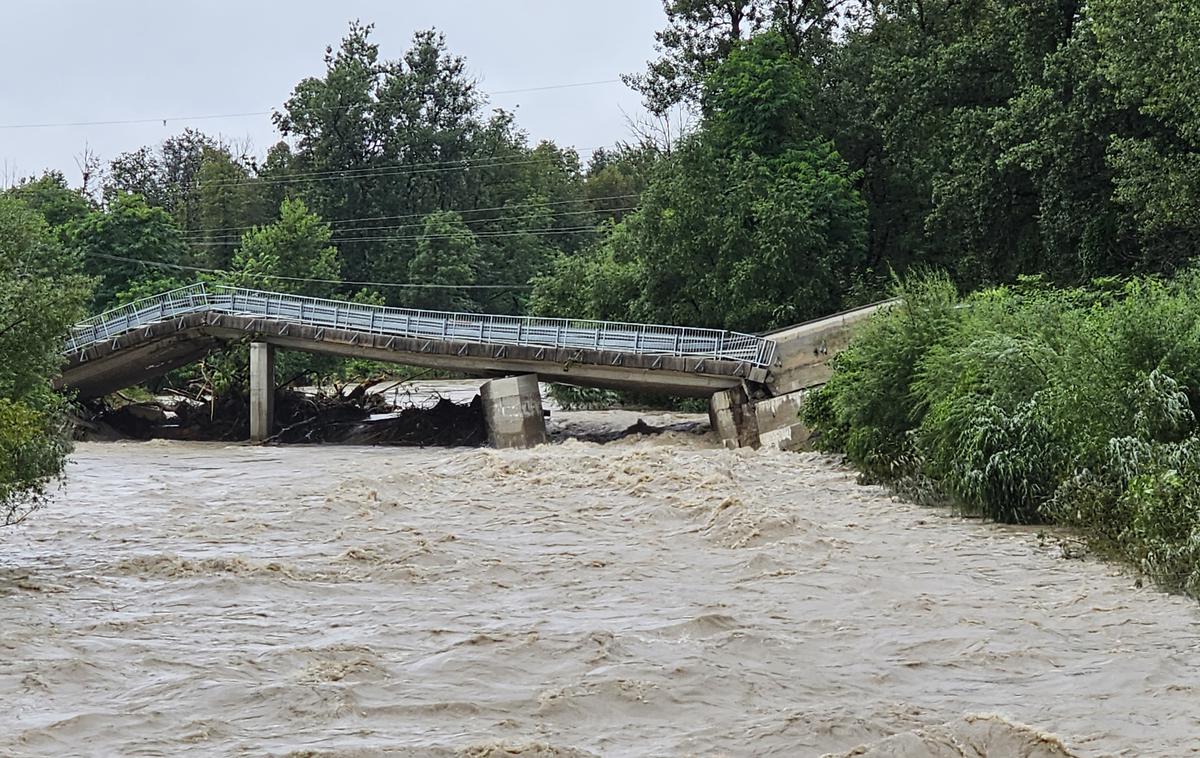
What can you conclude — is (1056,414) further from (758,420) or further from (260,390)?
(260,390)

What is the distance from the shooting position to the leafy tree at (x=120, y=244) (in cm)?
7081

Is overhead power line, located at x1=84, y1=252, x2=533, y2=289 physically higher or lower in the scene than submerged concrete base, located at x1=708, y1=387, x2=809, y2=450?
higher

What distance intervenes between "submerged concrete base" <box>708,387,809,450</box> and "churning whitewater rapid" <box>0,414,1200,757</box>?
1341 cm

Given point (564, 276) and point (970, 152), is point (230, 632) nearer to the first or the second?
point (970, 152)

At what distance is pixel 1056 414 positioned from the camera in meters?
19.7

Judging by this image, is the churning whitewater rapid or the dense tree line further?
the dense tree line

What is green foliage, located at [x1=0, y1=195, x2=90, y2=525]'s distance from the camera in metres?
16.4

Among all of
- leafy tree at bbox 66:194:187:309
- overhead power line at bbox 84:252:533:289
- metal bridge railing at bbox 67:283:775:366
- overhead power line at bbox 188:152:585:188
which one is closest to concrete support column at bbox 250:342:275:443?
metal bridge railing at bbox 67:283:775:366

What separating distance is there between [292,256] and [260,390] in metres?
32.0

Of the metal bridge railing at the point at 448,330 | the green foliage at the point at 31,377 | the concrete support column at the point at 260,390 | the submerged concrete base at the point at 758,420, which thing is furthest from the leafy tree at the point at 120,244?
the green foliage at the point at 31,377

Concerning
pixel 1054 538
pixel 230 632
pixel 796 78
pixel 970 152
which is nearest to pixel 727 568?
pixel 1054 538

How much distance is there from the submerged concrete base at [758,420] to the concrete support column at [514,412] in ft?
18.0

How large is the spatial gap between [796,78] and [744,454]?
896 inches

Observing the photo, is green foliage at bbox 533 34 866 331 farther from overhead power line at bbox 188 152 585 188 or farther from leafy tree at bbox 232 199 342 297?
overhead power line at bbox 188 152 585 188
